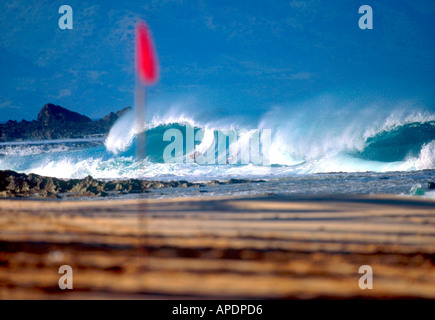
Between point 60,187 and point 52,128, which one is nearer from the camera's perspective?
point 60,187

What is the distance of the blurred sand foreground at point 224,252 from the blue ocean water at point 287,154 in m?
4.68

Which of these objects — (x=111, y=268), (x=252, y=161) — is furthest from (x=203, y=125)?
(x=111, y=268)

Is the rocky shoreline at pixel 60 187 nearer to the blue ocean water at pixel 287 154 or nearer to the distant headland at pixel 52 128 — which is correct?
the blue ocean water at pixel 287 154

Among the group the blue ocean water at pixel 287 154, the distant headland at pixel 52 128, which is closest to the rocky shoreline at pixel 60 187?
the blue ocean water at pixel 287 154

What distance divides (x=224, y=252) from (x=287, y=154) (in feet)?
47.9

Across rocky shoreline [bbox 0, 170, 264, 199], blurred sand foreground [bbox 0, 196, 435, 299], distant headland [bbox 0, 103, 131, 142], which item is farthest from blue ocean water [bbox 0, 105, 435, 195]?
distant headland [bbox 0, 103, 131, 142]

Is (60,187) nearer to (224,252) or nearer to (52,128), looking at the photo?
(224,252)

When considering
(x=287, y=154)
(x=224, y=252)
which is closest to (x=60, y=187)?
(x=224, y=252)

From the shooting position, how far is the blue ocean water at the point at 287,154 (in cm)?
1345

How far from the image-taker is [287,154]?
17.7m

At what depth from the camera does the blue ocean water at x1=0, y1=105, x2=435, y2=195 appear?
1345 cm

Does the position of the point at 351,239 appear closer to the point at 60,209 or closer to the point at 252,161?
the point at 60,209

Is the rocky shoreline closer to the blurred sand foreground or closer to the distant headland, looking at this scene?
the blurred sand foreground
